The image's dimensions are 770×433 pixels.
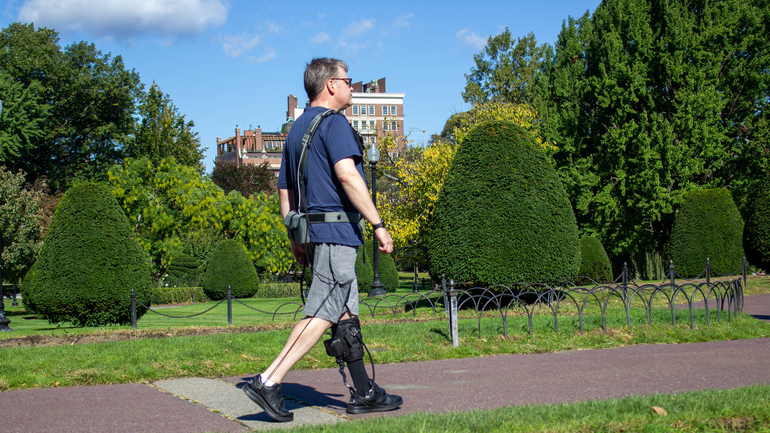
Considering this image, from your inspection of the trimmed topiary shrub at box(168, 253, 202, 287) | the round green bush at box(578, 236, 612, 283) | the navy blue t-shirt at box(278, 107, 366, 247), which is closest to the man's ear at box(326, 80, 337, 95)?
the navy blue t-shirt at box(278, 107, 366, 247)

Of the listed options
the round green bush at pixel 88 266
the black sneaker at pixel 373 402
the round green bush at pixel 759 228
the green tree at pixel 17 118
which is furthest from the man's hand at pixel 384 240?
the green tree at pixel 17 118

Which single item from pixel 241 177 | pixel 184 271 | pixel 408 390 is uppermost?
pixel 241 177

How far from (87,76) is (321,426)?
45847 mm

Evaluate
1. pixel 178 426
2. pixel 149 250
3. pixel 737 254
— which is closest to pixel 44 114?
pixel 149 250

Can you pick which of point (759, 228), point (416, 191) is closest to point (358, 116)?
point (416, 191)

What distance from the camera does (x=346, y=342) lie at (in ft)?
13.1

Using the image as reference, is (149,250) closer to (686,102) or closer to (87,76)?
(87,76)

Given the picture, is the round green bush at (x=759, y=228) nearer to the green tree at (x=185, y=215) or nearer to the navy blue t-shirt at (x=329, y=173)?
the green tree at (x=185, y=215)

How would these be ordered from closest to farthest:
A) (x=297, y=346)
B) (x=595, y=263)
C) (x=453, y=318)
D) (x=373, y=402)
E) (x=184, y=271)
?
(x=297, y=346) → (x=373, y=402) → (x=453, y=318) → (x=595, y=263) → (x=184, y=271)

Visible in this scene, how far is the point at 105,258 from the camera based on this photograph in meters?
12.1

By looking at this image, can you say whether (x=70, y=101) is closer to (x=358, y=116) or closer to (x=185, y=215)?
(x=185, y=215)

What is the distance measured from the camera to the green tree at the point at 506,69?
4350cm

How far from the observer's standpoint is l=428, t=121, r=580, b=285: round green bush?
12055 mm

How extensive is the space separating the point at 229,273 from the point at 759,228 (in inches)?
796
